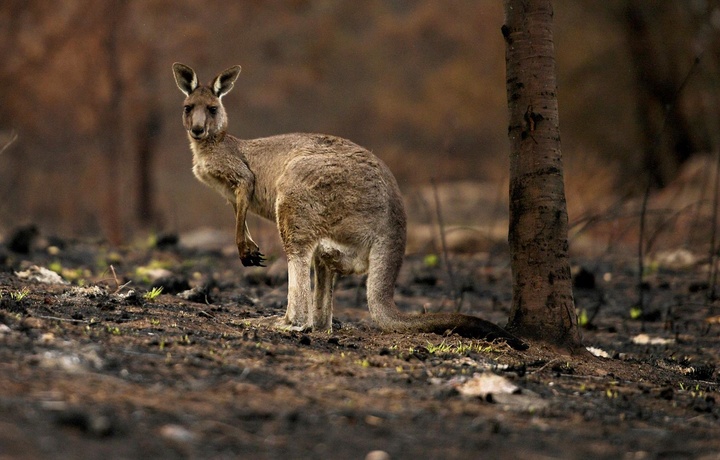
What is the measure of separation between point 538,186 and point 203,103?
8.62ft

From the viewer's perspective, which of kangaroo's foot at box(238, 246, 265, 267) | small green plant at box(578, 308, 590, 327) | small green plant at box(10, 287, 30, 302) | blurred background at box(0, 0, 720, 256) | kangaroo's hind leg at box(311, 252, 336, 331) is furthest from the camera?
blurred background at box(0, 0, 720, 256)

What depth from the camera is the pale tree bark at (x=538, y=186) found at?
6055mm

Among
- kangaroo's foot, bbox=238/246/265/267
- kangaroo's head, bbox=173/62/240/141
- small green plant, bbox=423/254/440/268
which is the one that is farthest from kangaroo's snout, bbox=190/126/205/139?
small green plant, bbox=423/254/440/268

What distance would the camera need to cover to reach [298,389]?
4.26 metres

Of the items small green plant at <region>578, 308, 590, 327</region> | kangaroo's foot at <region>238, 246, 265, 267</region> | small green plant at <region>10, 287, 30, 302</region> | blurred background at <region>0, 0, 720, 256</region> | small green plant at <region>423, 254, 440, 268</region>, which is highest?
blurred background at <region>0, 0, 720, 256</region>

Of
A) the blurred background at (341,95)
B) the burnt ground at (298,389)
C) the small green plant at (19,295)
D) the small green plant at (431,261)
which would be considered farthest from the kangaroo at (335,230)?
the blurred background at (341,95)

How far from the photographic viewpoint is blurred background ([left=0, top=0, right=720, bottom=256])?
17312mm

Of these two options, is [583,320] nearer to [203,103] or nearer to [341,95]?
[203,103]

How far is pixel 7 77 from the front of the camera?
17.1 meters

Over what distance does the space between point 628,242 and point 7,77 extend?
1231 centimetres

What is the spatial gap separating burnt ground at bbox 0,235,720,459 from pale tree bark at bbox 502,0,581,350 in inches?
9.6

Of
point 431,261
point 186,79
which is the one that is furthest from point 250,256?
point 431,261

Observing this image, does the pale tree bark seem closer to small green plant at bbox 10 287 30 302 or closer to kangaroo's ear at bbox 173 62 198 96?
kangaroo's ear at bbox 173 62 198 96

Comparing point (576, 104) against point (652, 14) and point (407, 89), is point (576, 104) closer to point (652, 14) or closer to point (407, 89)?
point (652, 14)
